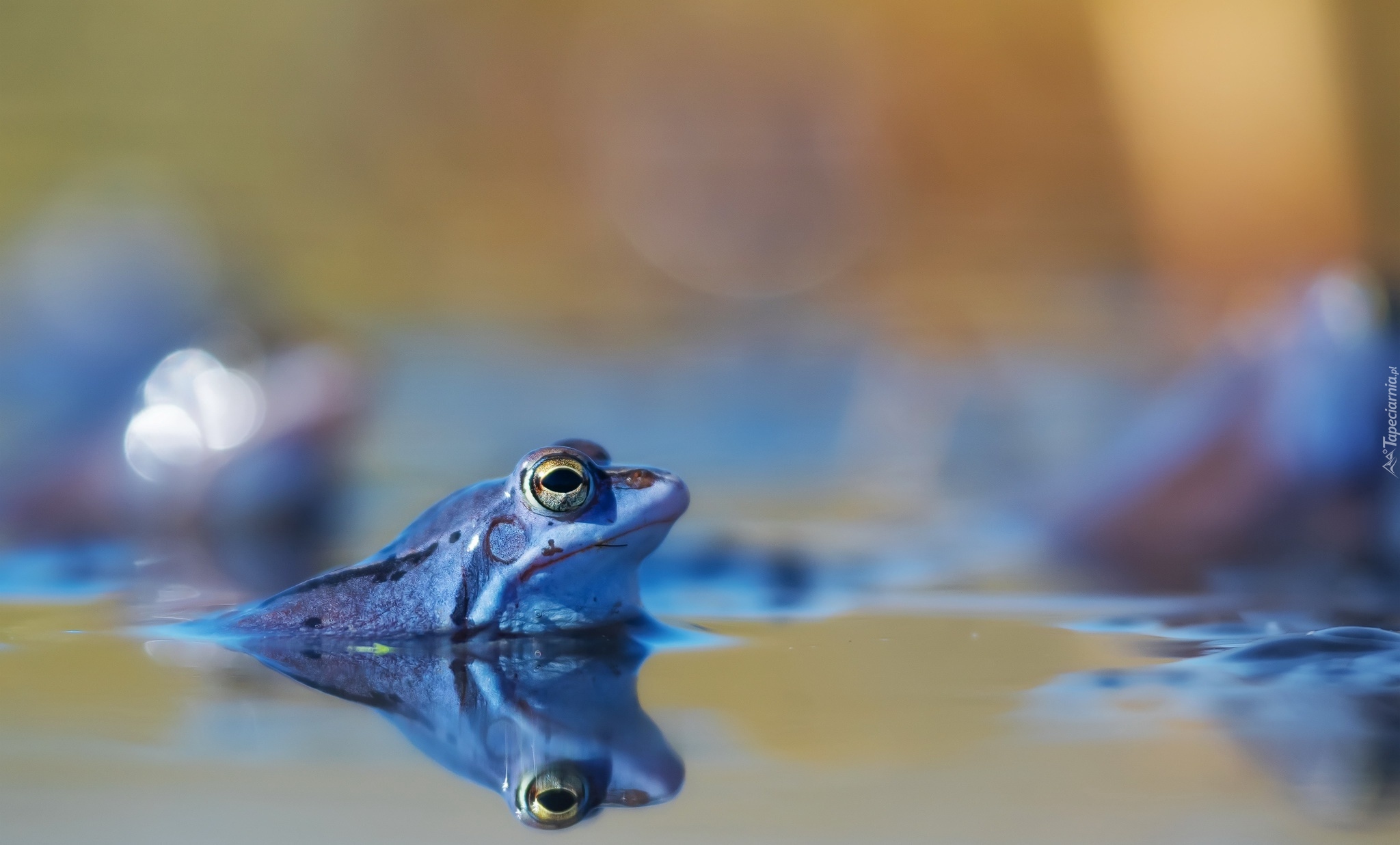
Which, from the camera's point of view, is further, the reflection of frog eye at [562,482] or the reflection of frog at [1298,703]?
the reflection of frog eye at [562,482]

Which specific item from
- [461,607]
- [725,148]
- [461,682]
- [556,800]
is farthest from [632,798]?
[725,148]

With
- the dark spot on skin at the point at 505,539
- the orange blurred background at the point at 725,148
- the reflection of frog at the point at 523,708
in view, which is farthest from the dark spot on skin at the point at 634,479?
the orange blurred background at the point at 725,148

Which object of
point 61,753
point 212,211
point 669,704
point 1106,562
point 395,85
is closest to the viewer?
point 61,753

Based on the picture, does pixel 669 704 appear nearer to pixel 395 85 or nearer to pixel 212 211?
pixel 212 211

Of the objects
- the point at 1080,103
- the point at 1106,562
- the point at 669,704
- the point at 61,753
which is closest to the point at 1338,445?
the point at 1106,562

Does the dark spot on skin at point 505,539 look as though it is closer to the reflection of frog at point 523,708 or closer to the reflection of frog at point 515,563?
the reflection of frog at point 515,563

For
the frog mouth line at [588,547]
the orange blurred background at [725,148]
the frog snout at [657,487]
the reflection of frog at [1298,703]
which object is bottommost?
the reflection of frog at [1298,703]

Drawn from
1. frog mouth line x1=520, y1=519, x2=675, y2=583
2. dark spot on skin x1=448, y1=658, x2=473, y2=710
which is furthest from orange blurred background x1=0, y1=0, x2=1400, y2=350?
dark spot on skin x1=448, y1=658, x2=473, y2=710

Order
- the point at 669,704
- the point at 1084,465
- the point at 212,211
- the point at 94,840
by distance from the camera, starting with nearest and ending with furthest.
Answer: the point at 94,840
the point at 669,704
the point at 1084,465
the point at 212,211

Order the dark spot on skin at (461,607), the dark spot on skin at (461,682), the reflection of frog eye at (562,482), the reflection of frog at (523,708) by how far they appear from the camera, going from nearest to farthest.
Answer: the reflection of frog at (523,708) → the dark spot on skin at (461,682) → the reflection of frog eye at (562,482) → the dark spot on skin at (461,607)
